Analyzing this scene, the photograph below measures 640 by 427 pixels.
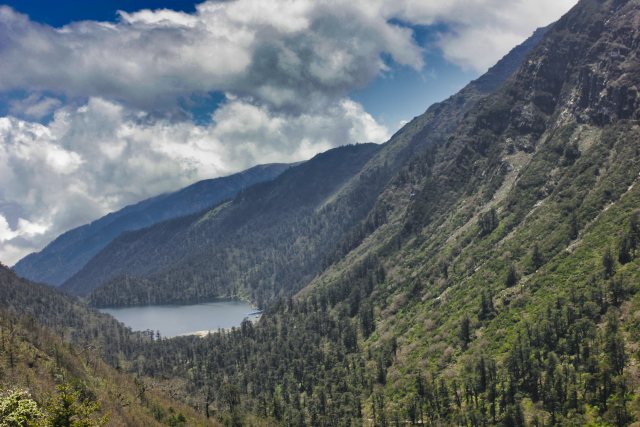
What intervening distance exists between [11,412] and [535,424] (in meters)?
166

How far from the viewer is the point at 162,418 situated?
649 feet

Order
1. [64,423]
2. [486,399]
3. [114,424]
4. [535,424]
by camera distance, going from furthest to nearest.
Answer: [486,399] < [535,424] < [114,424] < [64,423]

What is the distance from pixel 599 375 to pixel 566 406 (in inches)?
618

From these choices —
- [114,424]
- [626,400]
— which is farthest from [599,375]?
[114,424]

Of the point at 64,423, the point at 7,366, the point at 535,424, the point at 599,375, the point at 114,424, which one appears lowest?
the point at 535,424

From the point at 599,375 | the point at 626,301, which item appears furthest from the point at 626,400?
the point at 626,301

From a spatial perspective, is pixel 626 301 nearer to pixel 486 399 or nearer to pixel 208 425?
pixel 486 399

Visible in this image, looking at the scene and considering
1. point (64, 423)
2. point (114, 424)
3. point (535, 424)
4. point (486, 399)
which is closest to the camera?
point (64, 423)

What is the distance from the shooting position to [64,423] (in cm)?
5625

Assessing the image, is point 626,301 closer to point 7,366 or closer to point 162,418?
point 162,418

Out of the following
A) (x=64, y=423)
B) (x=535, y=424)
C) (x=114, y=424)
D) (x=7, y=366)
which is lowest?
(x=535, y=424)

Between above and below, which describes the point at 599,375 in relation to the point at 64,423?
below

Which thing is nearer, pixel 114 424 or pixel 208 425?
pixel 114 424

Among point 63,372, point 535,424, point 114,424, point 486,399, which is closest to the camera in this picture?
point 114,424
